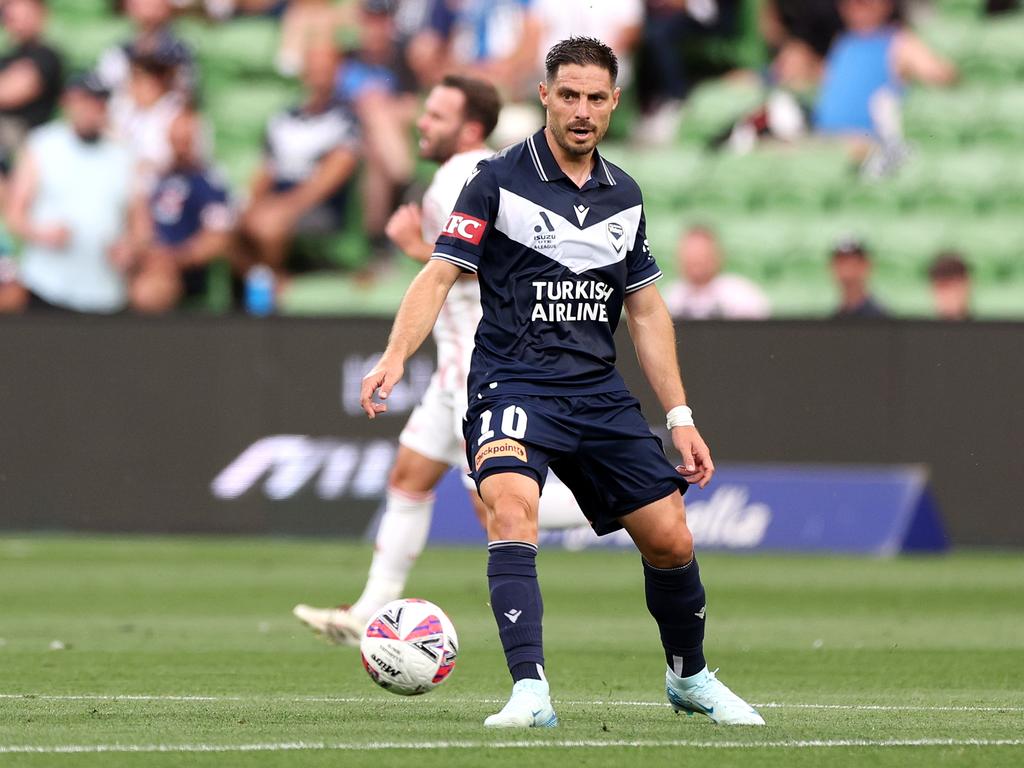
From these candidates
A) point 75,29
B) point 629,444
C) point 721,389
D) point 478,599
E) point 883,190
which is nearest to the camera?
point 629,444

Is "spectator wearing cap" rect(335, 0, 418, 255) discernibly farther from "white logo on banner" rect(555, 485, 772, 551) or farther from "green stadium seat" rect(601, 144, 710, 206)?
"white logo on banner" rect(555, 485, 772, 551)

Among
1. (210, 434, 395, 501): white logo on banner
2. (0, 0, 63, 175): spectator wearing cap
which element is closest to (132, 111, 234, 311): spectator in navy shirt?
(0, 0, 63, 175): spectator wearing cap

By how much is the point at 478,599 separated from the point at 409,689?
17.3 ft

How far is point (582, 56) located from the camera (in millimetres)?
6215

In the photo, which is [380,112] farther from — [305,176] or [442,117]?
[442,117]

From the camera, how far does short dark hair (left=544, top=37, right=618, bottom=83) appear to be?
6.21 meters

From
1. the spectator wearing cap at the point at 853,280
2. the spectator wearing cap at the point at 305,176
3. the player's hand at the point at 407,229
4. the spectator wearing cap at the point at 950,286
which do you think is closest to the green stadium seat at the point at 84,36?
the spectator wearing cap at the point at 305,176

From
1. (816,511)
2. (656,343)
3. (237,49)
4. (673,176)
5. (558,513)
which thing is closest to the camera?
(656,343)

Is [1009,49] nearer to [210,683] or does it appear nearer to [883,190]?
[883,190]

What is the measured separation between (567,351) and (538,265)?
29cm

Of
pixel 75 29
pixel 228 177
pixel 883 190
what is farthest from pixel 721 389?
pixel 75 29

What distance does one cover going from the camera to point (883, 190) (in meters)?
17.6

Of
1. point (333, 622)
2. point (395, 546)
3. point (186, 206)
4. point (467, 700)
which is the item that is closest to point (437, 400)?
point (395, 546)

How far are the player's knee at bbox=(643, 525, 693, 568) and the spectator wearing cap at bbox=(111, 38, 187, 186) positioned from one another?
11922 millimetres
